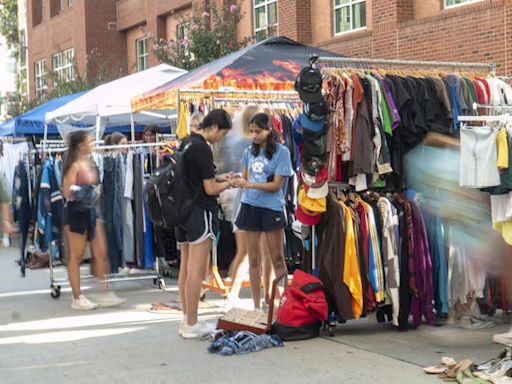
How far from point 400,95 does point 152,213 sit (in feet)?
8.17

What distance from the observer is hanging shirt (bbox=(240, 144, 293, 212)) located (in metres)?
7.61

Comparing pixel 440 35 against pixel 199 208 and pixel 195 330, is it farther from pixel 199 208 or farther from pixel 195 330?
pixel 195 330

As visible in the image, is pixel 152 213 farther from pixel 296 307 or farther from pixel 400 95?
pixel 400 95

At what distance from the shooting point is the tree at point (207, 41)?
55.6 ft

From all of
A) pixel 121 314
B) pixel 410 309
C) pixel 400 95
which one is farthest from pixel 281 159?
pixel 121 314

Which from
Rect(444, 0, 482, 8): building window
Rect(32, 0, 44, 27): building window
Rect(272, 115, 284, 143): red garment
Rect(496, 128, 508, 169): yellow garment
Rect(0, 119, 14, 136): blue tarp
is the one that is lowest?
Rect(496, 128, 508, 169): yellow garment

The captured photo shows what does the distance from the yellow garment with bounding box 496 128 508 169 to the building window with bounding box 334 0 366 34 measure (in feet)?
32.6

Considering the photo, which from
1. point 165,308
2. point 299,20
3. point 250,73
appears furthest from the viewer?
point 299,20

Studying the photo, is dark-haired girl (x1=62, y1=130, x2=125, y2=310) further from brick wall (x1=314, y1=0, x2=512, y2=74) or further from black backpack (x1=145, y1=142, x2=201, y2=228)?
brick wall (x1=314, y1=0, x2=512, y2=74)

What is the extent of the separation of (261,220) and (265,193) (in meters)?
0.26

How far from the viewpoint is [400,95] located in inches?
284

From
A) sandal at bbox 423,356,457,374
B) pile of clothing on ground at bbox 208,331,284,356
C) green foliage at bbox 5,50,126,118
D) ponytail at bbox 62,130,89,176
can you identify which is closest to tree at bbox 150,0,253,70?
green foliage at bbox 5,50,126,118

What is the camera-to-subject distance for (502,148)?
247 inches

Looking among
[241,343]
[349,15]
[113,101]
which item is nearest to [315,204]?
[241,343]
